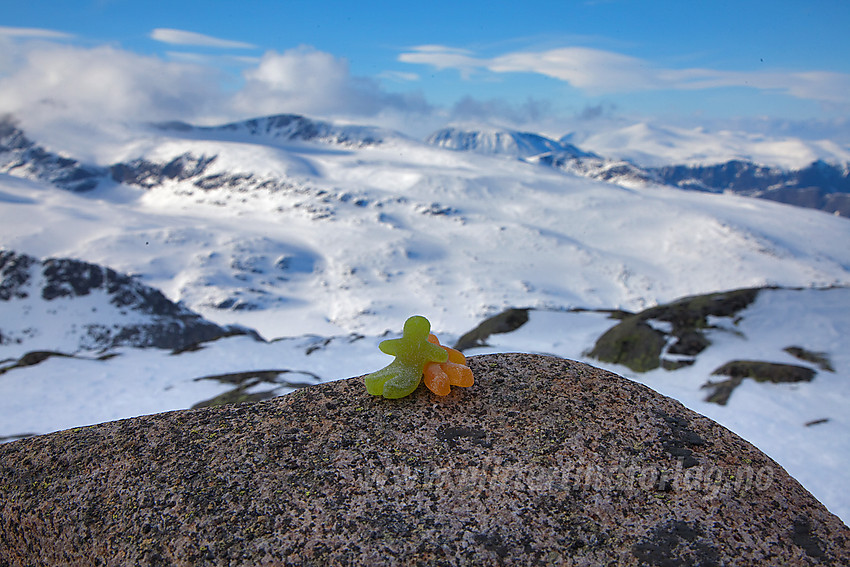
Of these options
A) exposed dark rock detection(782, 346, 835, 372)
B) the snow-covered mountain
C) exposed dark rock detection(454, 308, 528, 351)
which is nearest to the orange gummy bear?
exposed dark rock detection(782, 346, 835, 372)

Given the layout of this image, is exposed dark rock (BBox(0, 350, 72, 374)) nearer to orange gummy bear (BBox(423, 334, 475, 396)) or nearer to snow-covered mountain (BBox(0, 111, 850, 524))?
orange gummy bear (BBox(423, 334, 475, 396))

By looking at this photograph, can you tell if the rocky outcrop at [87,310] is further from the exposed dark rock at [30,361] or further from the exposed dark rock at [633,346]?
the exposed dark rock at [633,346]

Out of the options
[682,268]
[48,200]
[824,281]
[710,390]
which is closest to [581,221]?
[682,268]

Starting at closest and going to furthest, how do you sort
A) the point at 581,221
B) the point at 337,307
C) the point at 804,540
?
the point at 804,540
the point at 337,307
the point at 581,221

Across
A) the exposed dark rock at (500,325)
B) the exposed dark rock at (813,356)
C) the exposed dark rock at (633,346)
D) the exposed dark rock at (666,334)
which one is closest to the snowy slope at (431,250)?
the exposed dark rock at (500,325)

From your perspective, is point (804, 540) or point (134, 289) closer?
point (804, 540)

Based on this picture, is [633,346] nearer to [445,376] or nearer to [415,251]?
[445,376]

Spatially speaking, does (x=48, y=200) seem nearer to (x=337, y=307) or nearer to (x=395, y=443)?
(x=337, y=307)

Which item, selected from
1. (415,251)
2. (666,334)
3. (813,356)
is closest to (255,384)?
(666,334)
